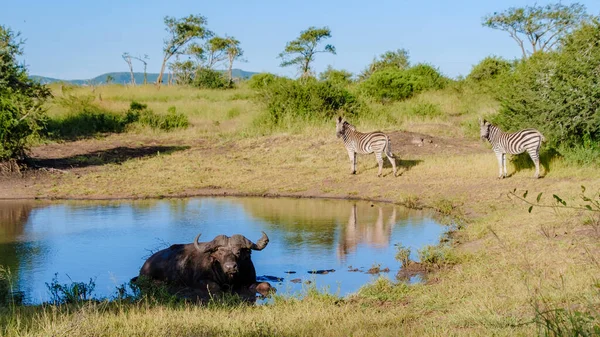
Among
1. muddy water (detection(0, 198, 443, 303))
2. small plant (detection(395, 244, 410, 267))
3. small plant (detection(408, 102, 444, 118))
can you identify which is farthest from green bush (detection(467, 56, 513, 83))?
small plant (detection(395, 244, 410, 267))

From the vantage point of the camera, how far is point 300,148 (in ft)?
70.3

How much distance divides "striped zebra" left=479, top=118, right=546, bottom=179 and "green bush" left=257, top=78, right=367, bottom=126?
31.5ft

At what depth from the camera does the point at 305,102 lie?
26.0m

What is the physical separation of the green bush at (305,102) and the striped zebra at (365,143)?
6.77 m

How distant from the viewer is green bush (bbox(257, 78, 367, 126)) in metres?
25.6

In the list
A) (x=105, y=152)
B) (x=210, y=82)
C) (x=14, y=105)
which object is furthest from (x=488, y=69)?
(x=14, y=105)

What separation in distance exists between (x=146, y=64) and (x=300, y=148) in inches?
1490

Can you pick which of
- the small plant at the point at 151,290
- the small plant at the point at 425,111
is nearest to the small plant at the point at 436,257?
the small plant at the point at 151,290

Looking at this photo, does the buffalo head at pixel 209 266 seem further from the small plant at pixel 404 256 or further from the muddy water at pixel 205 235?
the small plant at pixel 404 256

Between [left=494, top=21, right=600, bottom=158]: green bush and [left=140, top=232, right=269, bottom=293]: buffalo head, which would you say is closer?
[left=140, top=232, right=269, bottom=293]: buffalo head

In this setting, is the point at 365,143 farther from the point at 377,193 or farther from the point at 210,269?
the point at 210,269

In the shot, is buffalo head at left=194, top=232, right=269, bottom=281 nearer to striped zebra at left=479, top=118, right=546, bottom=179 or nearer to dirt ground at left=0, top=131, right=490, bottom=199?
dirt ground at left=0, top=131, right=490, bottom=199

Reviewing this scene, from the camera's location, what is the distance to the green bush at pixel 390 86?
Answer: 33000 millimetres

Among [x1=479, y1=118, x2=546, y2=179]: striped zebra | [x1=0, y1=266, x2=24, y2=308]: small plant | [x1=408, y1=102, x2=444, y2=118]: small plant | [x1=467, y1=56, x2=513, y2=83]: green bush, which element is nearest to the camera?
[x1=0, y1=266, x2=24, y2=308]: small plant
